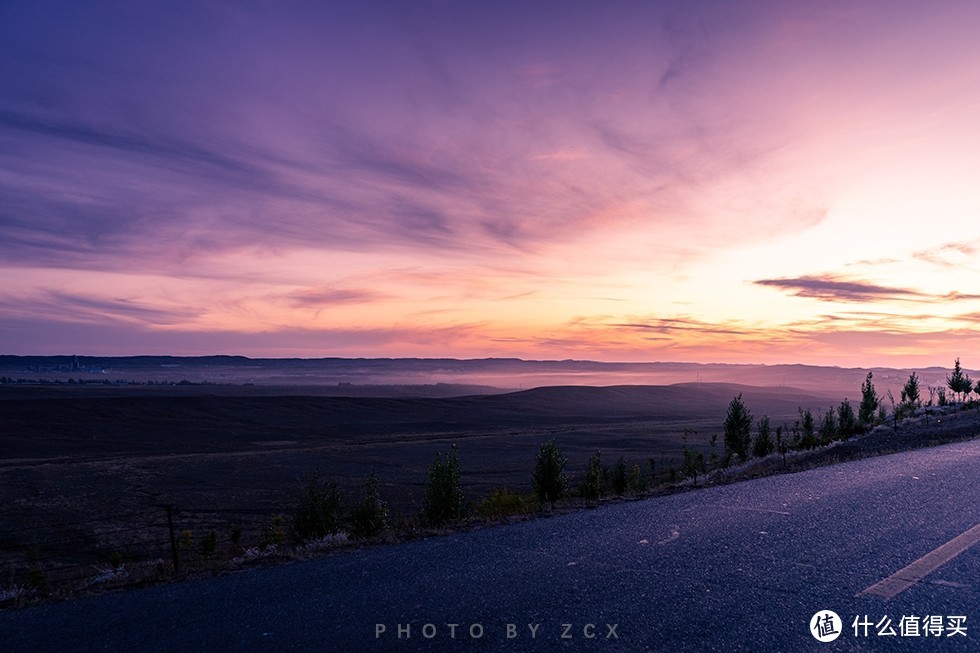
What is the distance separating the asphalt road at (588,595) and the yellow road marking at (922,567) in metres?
0.03

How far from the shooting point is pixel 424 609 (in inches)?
249

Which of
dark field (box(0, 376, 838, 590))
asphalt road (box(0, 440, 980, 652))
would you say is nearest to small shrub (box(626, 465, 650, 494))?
asphalt road (box(0, 440, 980, 652))

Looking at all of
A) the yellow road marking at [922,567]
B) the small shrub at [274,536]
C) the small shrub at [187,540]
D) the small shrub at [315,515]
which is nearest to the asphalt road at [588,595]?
the yellow road marking at [922,567]

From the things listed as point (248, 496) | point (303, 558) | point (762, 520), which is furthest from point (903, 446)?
point (248, 496)

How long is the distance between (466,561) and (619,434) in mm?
78210

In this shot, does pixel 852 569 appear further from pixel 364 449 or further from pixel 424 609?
pixel 364 449

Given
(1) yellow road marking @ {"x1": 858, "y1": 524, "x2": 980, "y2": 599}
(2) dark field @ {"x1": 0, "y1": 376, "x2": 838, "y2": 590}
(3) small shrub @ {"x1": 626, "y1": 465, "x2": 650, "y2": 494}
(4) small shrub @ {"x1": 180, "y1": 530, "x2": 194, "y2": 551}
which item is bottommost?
(2) dark field @ {"x1": 0, "y1": 376, "x2": 838, "y2": 590}

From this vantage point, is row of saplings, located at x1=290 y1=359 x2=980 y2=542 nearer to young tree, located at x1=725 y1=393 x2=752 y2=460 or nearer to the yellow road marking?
young tree, located at x1=725 y1=393 x2=752 y2=460

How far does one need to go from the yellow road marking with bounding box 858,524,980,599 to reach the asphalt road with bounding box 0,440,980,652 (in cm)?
3

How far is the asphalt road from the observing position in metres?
5.61

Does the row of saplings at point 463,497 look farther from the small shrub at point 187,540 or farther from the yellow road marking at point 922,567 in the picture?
the yellow road marking at point 922,567

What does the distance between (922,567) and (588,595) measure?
4061 mm

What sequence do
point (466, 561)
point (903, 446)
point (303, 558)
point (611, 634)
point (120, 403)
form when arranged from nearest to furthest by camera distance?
point (611, 634), point (466, 561), point (303, 558), point (903, 446), point (120, 403)

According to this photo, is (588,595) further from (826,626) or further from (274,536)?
(274,536)
